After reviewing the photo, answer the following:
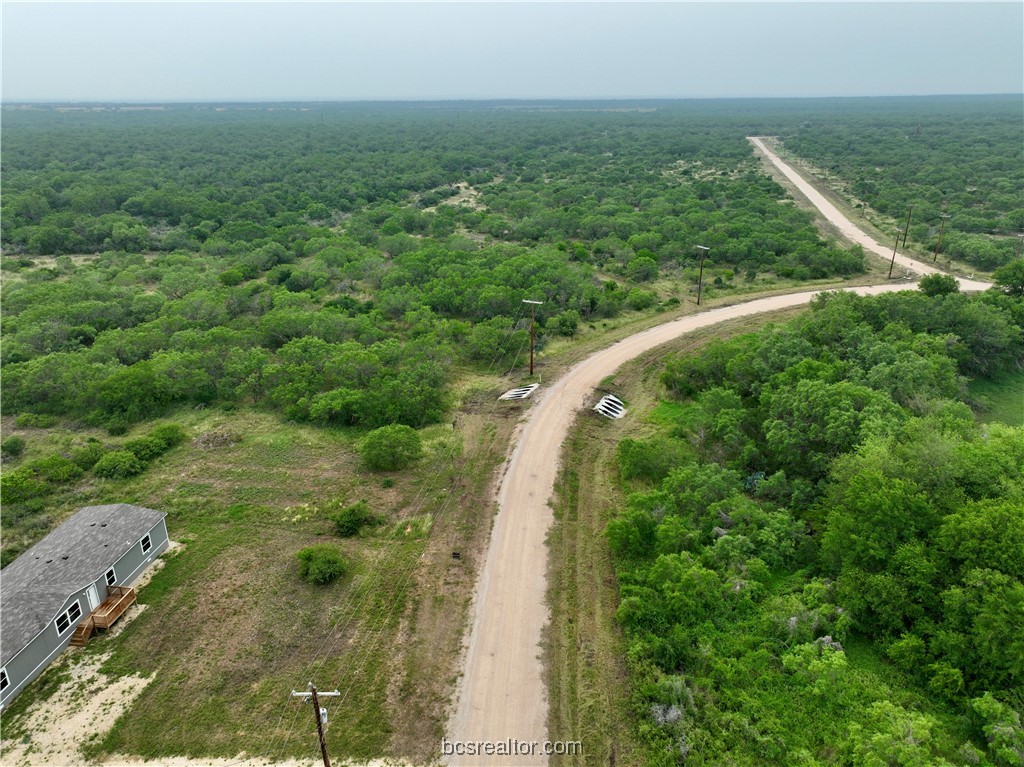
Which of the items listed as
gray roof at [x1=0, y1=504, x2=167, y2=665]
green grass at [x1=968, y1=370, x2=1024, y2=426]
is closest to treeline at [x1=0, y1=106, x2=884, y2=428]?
gray roof at [x1=0, y1=504, x2=167, y2=665]

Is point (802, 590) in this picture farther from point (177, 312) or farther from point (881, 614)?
point (177, 312)

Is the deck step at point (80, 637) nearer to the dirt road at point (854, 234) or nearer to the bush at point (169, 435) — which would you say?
the bush at point (169, 435)

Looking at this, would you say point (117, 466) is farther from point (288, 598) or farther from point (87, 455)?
point (288, 598)

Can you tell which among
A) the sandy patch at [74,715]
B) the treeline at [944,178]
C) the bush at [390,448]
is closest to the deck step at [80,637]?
A: the sandy patch at [74,715]

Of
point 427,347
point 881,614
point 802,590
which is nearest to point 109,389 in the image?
point 427,347

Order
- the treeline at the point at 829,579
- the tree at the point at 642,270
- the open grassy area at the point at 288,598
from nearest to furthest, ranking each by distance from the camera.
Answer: the treeline at the point at 829,579, the open grassy area at the point at 288,598, the tree at the point at 642,270

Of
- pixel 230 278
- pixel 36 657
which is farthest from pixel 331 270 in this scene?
pixel 36 657

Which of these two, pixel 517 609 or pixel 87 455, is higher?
pixel 87 455
